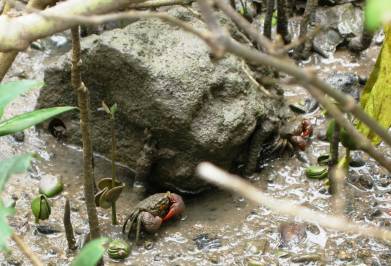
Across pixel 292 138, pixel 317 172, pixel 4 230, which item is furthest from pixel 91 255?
pixel 292 138

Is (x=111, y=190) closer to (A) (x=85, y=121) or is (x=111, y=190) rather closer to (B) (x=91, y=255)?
(A) (x=85, y=121)

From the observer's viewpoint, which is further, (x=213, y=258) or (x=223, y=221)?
(x=223, y=221)

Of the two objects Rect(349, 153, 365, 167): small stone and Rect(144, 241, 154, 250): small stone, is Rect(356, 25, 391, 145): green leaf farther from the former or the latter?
Rect(144, 241, 154, 250): small stone

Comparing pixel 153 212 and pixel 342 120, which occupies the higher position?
pixel 342 120

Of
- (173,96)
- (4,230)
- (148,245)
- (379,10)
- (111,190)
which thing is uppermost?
(379,10)

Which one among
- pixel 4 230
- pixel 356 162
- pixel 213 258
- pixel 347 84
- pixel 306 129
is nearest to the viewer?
pixel 4 230

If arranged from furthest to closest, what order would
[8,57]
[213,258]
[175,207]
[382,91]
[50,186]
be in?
[50,186] < [175,207] < [213,258] < [382,91] < [8,57]

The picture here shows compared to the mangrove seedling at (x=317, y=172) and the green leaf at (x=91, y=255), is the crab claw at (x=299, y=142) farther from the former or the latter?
the green leaf at (x=91, y=255)
